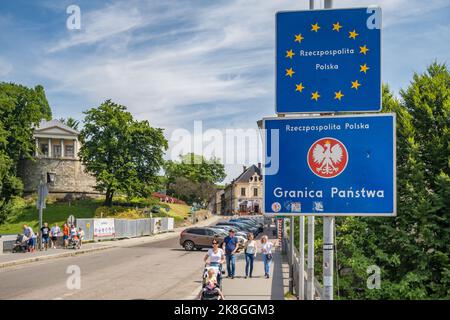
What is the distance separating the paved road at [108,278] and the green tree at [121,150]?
1735 inches

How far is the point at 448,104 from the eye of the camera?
25766 mm

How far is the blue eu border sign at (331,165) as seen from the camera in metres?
5.77

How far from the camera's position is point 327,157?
5.83m

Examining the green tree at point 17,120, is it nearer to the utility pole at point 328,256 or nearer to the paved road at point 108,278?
the paved road at point 108,278

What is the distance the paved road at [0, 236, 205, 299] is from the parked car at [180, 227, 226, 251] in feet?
20.3

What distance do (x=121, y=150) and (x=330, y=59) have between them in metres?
71.3

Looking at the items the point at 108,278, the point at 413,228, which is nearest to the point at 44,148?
the point at 108,278

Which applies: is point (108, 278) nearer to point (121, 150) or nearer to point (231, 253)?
point (231, 253)

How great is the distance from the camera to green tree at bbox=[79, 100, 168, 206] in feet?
242

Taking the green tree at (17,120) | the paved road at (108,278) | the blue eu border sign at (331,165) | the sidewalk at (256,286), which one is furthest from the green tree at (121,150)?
the blue eu border sign at (331,165)
